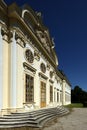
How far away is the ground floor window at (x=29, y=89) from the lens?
16.6m

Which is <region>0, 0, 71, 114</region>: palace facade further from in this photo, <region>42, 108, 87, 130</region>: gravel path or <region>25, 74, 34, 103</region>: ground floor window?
<region>42, 108, 87, 130</region>: gravel path

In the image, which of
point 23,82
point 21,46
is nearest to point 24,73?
point 23,82

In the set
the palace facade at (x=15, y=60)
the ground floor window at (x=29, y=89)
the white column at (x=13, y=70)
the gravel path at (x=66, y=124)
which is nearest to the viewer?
the gravel path at (x=66, y=124)

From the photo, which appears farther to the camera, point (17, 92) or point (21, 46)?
point (21, 46)

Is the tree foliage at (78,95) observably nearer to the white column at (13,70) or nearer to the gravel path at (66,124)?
the gravel path at (66,124)

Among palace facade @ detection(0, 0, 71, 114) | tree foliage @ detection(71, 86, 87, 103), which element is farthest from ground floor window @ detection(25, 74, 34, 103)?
tree foliage @ detection(71, 86, 87, 103)

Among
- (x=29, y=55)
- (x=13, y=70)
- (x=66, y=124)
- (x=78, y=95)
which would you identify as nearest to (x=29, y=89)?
(x=29, y=55)

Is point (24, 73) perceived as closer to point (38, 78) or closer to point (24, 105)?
point (24, 105)

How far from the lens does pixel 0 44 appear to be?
42.1 feet

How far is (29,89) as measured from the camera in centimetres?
1730

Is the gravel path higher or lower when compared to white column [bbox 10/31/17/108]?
lower

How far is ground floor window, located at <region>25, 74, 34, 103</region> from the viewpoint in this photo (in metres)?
16.6

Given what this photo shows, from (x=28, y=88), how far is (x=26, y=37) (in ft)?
12.5

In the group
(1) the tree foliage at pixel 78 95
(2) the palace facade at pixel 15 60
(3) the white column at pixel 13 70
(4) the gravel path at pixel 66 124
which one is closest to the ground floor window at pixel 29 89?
(2) the palace facade at pixel 15 60
